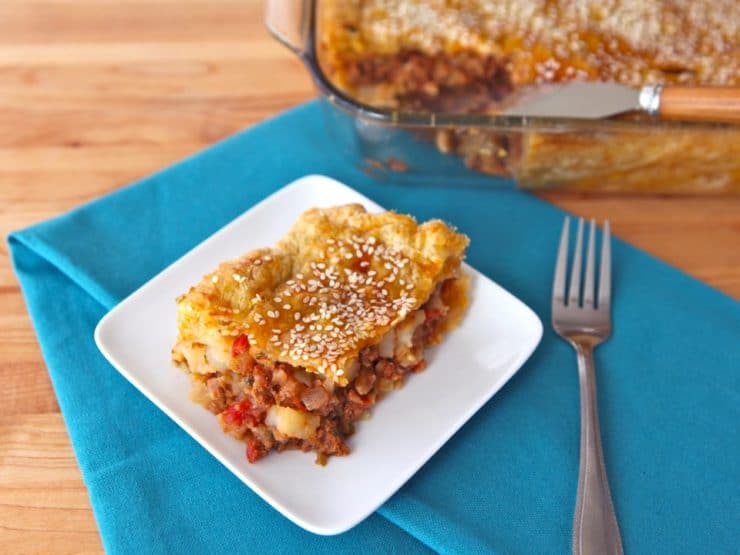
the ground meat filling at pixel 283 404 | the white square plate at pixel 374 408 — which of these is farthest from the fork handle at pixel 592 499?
the ground meat filling at pixel 283 404

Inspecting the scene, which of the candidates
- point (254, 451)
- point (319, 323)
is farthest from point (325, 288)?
point (254, 451)

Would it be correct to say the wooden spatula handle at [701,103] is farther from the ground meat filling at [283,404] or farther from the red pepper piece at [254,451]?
the red pepper piece at [254,451]

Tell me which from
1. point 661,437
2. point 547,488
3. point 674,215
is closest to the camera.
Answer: point 547,488

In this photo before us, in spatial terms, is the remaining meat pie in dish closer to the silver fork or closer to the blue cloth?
the blue cloth

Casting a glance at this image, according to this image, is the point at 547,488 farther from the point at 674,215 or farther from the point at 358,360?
the point at 674,215

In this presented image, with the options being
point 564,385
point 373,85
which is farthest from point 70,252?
point 564,385

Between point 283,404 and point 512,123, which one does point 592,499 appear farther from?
point 512,123

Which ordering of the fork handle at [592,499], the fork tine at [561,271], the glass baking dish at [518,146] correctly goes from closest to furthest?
the fork handle at [592,499], the fork tine at [561,271], the glass baking dish at [518,146]
